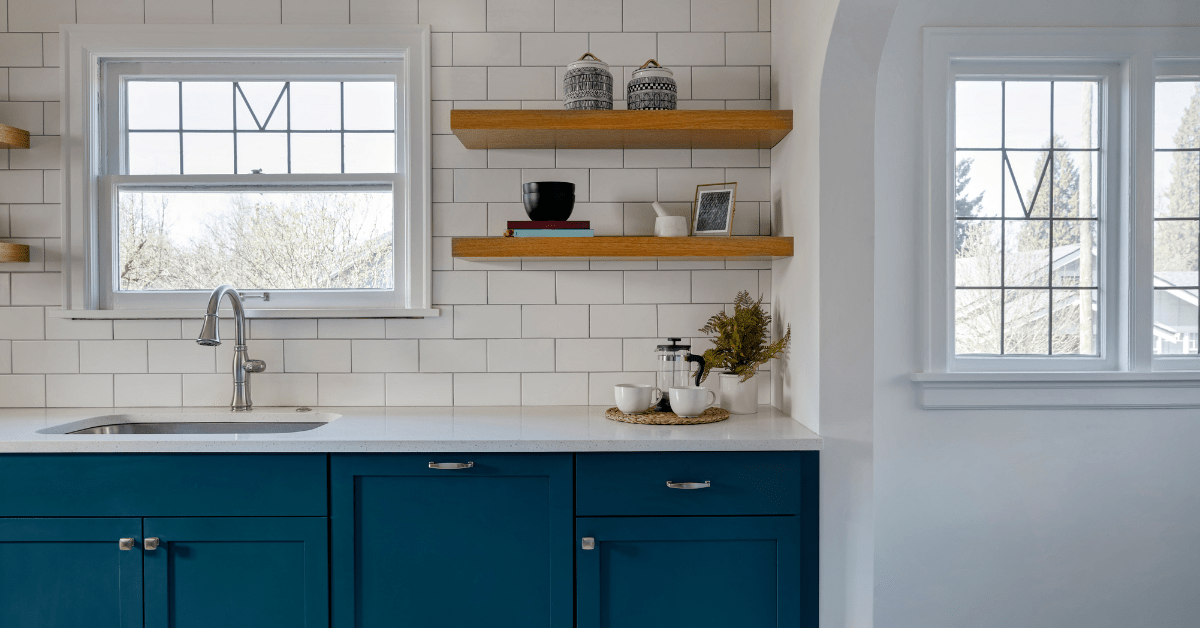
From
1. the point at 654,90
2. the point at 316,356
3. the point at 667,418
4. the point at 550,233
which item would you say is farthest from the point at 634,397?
the point at 316,356

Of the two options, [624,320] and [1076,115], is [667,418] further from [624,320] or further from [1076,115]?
[1076,115]

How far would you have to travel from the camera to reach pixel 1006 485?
2.40 m

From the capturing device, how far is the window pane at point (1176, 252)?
2.43 m

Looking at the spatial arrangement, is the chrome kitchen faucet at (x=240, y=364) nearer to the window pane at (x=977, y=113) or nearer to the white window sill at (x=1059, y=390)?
the white window sill at (x=1059, y=390)

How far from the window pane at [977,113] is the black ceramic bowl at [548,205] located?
4.63 ft

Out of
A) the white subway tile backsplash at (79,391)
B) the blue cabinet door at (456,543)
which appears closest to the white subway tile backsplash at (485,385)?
the blue cabinet door at (456,543)

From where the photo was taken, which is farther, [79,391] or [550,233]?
[79,391]

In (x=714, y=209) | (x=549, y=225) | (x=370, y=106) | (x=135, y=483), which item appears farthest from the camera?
(x=370, y=106)

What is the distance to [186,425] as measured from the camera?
2273 millimetres

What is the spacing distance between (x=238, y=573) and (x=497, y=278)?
1.17 metres

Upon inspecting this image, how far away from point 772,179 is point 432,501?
1543 millimetres

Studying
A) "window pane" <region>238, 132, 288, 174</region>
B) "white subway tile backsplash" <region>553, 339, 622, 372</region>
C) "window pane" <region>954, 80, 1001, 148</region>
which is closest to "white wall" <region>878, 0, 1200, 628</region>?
"window pane" <region>954, 80, 1001, 148</region>

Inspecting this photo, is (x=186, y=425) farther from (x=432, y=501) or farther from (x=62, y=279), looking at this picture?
(x=432, y=501)

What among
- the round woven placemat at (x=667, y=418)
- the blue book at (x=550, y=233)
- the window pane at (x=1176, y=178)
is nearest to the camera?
the round woven placemat at (x=667, y=418)
